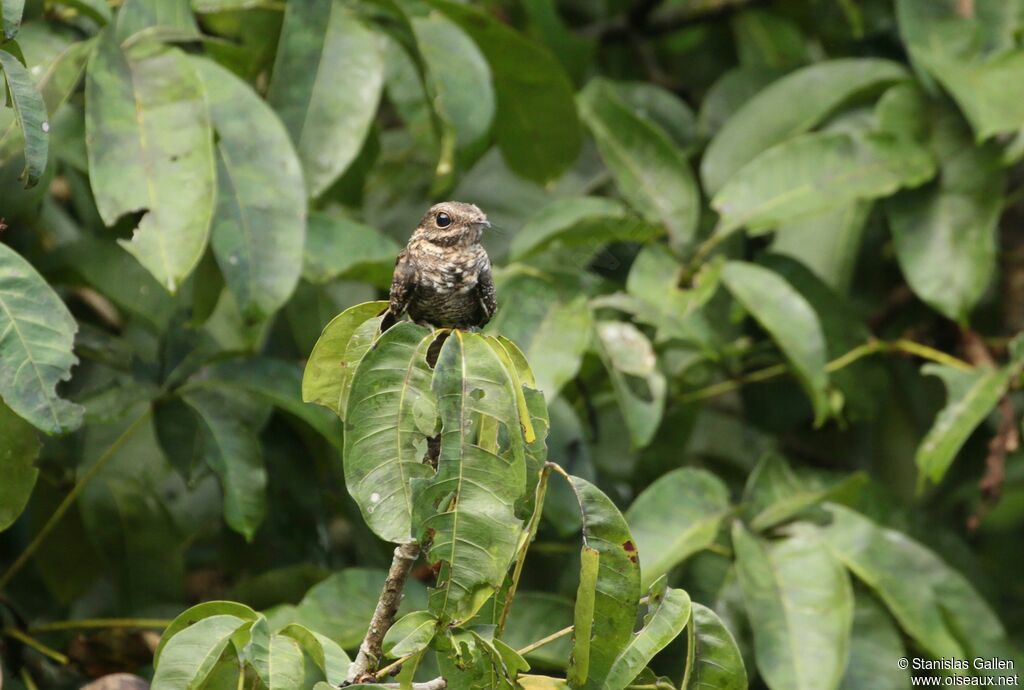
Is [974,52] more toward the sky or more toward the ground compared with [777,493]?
more toward the sky

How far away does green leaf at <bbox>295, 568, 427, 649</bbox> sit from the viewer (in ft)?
8.64

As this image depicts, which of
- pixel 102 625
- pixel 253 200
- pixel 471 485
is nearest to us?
pixel 471 485

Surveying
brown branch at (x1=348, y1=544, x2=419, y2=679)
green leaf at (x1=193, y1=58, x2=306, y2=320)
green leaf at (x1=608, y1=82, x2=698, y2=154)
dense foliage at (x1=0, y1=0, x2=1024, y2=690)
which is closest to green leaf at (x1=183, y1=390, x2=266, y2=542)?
dense foliage at (x1=0, y1=0, x2=1024, y2=690)

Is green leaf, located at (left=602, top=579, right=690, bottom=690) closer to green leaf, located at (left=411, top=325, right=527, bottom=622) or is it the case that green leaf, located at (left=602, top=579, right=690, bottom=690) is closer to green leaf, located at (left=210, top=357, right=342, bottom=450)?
green leaf, located at (left=411, top=325, right=527, bottom=622)

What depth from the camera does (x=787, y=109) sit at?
12.4 ft

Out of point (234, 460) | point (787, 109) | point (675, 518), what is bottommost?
point (675, 518)

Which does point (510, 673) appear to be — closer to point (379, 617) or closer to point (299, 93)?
point (379, 617)

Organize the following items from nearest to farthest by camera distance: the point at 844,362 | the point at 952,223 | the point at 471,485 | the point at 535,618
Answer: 1. the point at 471,485
2. the point at 535,618
3. the point at 952,223
4. the point at 844,362

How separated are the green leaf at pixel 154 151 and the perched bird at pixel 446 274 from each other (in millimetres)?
515

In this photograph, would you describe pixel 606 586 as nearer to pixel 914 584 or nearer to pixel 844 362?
pixel 914 584

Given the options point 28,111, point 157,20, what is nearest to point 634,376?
point 157,20

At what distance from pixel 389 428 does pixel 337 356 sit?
21cm

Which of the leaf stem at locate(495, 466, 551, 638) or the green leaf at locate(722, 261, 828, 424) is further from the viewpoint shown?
the green leaf at locate(722, 261, 828, 424)

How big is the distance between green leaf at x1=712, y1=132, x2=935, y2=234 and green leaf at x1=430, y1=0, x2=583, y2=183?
1.51 feet
